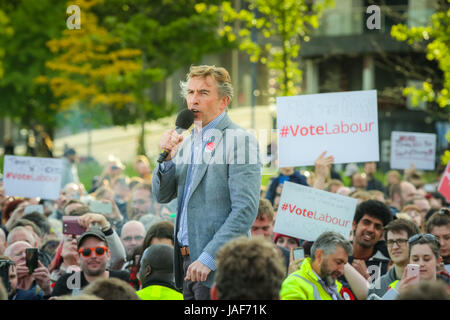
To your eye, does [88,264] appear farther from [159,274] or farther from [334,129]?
[334,129]

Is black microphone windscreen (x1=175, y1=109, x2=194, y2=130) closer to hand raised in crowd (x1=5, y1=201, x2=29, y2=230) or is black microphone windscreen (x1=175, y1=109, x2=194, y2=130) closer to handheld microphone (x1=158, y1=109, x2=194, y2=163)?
handheld microphone (x1=158, y1=109, x2=194, y2=163)

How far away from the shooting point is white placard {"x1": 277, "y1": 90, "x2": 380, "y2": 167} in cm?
688

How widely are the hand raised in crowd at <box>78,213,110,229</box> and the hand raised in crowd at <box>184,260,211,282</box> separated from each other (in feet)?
8.23

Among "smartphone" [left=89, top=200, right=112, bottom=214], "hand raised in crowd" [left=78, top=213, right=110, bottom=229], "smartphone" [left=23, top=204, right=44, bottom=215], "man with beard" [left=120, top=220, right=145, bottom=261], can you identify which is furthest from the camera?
"smartphone" [left=23, top=204, right=44, bottom=215]

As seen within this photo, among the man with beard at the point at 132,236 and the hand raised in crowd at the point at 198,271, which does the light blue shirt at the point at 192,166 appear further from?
the man with beard at the point at 132,236

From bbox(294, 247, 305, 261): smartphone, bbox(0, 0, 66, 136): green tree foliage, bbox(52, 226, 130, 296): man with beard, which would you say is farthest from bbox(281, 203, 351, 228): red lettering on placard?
bbox(0, 0, 66, 136): green tree foliage

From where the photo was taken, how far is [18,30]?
1083 inches

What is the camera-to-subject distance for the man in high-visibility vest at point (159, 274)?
17.3ft

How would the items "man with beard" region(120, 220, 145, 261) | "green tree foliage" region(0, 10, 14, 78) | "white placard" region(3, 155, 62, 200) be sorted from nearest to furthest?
"man with beard" region(120, 220, 145, 261)
"white placard" region(3, 155, 62, 200)
"green tree foliage" region(0, 10, 14, 78)

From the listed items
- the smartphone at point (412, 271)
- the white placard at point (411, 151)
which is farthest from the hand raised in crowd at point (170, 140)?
the white placard at point (411, 151)

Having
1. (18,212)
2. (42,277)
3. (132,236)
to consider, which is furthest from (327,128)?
(18,212)
